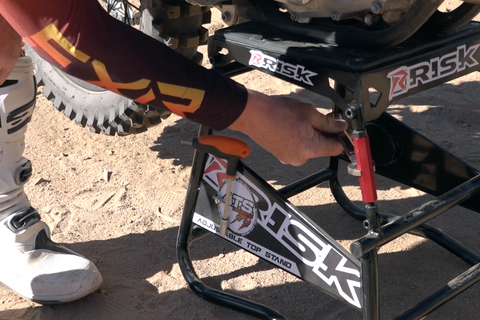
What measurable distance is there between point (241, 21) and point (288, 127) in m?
0.47


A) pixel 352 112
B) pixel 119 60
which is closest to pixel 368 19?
pixel 352 112

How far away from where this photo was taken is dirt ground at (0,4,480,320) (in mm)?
1584

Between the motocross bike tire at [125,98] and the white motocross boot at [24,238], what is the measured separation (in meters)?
0.44

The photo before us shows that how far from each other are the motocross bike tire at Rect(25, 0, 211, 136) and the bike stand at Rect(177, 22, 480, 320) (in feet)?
1.86

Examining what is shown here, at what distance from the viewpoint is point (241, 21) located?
1575 millimetres

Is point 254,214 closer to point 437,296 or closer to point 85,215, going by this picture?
point 437,296

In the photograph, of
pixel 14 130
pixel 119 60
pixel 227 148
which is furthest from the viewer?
pixel 14 130

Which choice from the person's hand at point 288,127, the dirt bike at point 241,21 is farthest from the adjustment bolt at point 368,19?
the person's hand at point 288,127

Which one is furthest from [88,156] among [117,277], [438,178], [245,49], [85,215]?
[438,178]

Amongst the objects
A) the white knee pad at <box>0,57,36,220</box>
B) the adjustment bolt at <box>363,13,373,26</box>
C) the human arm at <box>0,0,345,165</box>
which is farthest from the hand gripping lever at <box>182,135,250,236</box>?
the white knee pad at <box>0,57,36,220</box>

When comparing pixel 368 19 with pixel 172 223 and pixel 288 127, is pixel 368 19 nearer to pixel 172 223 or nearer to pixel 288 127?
pixel 288 127

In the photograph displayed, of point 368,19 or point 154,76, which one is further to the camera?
point 368,19

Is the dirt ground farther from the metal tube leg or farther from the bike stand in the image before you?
the metal tube leg

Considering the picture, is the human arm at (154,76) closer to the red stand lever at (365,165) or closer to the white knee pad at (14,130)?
the red stand lever at (365,165)
